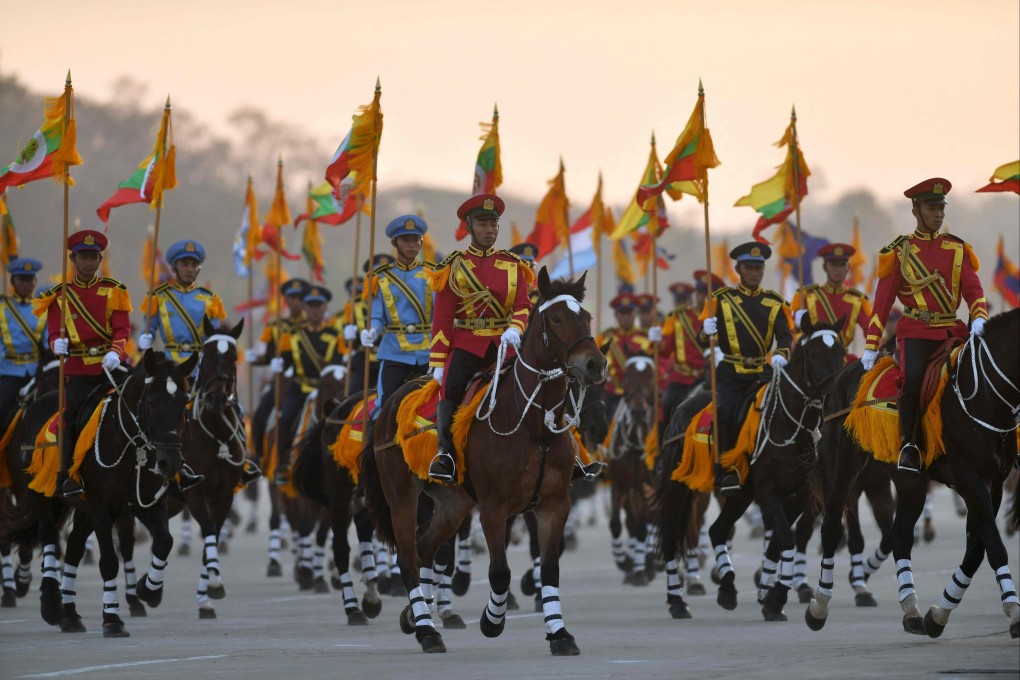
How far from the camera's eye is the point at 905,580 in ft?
42.5

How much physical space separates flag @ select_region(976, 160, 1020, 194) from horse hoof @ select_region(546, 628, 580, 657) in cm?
487

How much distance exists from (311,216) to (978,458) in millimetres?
12361

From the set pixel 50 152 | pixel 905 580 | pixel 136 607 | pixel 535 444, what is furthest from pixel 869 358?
pixel 50 152

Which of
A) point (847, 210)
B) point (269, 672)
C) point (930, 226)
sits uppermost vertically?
point (847, 210)

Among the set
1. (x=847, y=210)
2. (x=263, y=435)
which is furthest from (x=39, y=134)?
(x=847, y=210)

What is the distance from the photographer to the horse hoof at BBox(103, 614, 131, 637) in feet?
45.5

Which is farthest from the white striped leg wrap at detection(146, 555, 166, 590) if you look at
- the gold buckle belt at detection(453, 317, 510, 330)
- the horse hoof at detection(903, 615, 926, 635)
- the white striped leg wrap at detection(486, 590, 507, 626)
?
the horse hoof at detection(903, 615, 926, 635)

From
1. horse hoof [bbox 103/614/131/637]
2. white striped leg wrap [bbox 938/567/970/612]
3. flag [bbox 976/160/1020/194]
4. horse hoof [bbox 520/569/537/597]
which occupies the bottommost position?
horse hoof [bbox 103/614/131/637]

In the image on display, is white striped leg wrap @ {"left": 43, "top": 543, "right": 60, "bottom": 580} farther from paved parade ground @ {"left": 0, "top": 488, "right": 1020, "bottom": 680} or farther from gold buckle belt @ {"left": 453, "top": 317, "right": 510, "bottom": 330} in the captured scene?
gold buckle belt @ {"left": 453, "top": 317, "right": 510, "bottom": 330}

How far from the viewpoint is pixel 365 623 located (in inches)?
584

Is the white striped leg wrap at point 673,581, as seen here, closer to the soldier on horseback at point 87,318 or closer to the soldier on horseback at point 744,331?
the soldier on horseback at point 744,331

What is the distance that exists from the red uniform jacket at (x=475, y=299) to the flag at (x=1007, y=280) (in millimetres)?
17576

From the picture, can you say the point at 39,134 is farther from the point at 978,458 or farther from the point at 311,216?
the point at 978,458

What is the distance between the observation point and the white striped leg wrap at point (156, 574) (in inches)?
595
